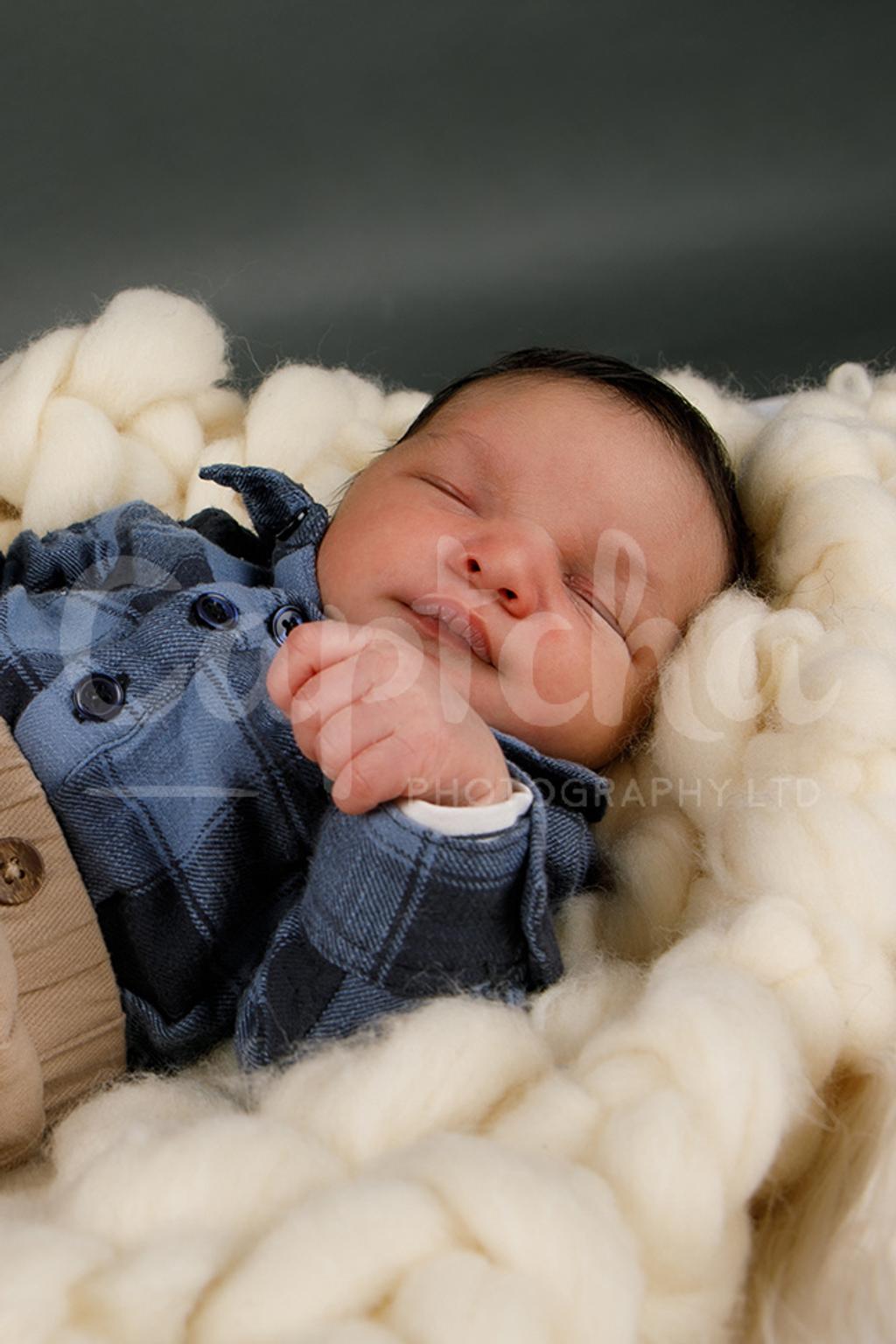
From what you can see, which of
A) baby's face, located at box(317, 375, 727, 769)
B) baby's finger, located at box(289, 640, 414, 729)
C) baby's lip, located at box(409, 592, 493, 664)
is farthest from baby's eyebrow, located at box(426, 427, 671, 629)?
baby's finger, located at box(289, 640, 414, 729)

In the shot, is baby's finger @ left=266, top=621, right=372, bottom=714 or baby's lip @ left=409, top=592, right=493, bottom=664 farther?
baby's lip @ left=409, top=592, right=493, bottom=664

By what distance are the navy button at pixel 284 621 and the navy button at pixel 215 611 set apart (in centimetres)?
3

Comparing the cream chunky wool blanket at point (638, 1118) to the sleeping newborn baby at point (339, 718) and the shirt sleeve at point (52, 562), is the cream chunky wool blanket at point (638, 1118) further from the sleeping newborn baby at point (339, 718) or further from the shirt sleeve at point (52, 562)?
the shirt sleeve at point (52, 562)

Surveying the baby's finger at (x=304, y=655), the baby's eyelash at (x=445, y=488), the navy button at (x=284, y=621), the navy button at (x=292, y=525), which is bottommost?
the navy button at (x=284, y=621)

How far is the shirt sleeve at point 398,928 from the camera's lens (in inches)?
31.9

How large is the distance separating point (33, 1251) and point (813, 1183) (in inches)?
15.4

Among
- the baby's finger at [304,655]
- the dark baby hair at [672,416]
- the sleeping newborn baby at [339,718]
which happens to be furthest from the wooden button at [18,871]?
the dark baby hair at [672,416]

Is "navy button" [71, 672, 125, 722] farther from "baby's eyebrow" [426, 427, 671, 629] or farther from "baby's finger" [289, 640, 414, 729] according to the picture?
"baby's eyebrow" [426, 427, 671, 629]

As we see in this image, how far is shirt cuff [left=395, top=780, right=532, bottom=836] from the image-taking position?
31.5 inches

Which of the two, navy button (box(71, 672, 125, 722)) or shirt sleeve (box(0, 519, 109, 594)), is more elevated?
shirt sleeve (box(0, 519, 109, 594))

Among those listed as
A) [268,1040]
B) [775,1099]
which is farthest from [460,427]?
[775,1099]

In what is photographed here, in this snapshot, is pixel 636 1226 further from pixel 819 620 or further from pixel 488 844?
pixel 819 620

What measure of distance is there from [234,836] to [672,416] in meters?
0.50

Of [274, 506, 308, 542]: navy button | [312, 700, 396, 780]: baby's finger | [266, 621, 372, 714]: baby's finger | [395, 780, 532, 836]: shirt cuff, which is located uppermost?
[266, 621, 372, 714]: baby's finger
